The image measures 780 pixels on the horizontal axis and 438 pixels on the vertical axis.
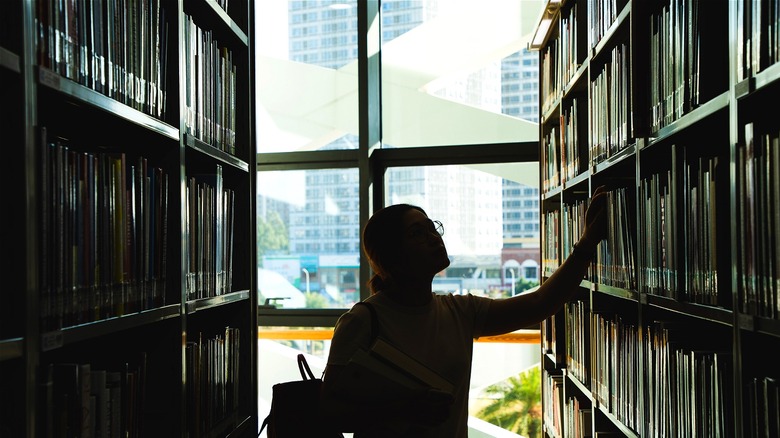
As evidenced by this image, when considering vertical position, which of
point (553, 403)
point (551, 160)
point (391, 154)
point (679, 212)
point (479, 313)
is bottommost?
point (553, 403)

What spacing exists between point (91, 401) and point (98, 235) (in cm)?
35

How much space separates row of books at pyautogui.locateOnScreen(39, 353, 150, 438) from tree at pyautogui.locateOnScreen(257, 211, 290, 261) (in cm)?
230

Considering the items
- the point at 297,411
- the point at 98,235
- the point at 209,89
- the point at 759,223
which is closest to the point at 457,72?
the point at 209,89

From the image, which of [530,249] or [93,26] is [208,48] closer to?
[93,26]

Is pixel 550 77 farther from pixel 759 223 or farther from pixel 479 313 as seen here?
pixel 759 223

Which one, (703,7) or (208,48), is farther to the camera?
(208,48)

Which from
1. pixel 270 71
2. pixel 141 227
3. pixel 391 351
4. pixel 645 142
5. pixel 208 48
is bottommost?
pixel 391 351

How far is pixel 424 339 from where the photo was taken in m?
1.87

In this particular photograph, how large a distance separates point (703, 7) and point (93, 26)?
4.18ft

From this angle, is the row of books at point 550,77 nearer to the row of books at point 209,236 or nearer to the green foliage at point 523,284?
the green foliage at point 523,284

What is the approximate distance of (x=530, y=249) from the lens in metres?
3.82

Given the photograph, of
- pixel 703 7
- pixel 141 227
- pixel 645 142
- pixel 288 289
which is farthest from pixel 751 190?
pixel 288 289

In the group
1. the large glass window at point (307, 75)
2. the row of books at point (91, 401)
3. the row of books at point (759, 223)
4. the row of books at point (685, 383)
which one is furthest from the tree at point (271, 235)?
the row of books at point (759, 223)

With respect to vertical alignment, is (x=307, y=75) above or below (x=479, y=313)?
above
